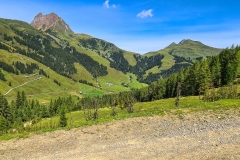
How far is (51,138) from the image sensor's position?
27141 millimetres

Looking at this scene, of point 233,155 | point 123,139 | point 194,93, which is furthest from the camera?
point 194,93

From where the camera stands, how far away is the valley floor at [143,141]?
20.7 metres

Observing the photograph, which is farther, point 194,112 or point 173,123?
point 194,112

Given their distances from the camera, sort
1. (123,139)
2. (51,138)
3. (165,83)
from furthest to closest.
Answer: (165,83) < (51,138) < (123,139)

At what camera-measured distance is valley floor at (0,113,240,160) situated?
20.7 metres

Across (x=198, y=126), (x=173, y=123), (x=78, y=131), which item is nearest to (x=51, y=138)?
(x=78, y=131)

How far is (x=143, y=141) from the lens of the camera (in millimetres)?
24141

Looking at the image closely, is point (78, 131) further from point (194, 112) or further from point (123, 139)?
point (194, 112)

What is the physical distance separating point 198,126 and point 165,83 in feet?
380

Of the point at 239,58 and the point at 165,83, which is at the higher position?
the point at 239,58

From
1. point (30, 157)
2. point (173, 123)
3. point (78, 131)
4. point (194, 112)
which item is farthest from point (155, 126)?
point (30, 157)

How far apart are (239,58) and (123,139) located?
9847cm

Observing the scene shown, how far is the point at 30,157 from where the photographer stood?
72.6 ft

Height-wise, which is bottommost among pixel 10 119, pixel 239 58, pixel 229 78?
pixel 10 119
